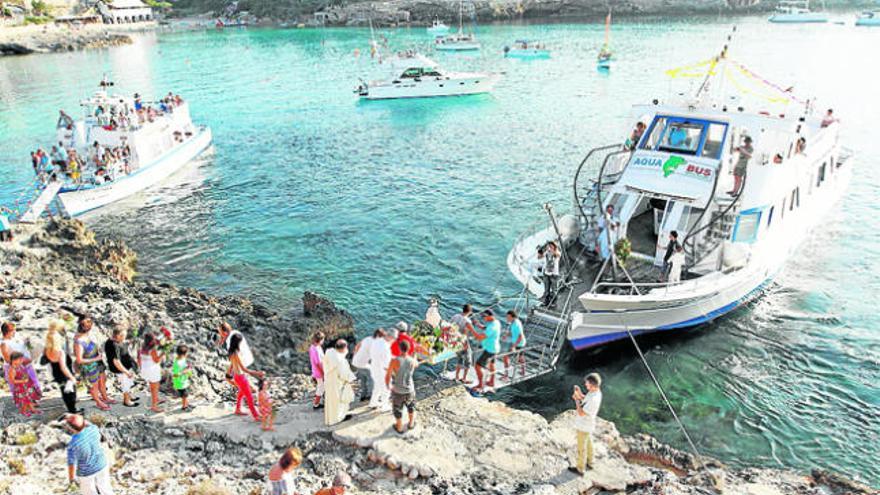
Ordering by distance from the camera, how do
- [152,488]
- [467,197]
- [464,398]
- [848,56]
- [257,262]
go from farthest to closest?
[848,56] < [467,197] < [257,262] < [464,398] < [152,488]

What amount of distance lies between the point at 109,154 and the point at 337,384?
25.9 metres

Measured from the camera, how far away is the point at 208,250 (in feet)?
87.4

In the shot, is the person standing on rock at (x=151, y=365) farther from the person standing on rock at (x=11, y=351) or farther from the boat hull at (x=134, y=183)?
the boat hull at (x=134, y=183)

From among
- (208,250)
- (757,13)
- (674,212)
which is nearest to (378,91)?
(208,250)

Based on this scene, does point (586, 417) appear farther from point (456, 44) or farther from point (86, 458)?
point (456, 44)

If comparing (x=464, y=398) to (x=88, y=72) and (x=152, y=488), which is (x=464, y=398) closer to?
(x=152, y=488)

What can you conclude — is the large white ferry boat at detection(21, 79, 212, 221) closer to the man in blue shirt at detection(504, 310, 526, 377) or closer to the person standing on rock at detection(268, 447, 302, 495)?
the man in blue shirt at detection(504, 310, 526, 377)

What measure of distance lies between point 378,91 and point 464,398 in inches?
1859

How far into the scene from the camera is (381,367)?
12578 mm

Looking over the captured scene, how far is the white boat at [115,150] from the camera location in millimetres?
30547

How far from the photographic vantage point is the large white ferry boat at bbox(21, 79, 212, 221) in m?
30.0

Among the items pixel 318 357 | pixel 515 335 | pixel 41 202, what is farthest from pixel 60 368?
pixel 41 202

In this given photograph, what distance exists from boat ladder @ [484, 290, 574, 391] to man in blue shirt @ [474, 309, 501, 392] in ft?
1.25

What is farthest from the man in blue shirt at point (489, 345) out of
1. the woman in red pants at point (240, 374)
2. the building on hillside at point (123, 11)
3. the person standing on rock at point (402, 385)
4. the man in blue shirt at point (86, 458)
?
the building on hillside at point (123, 11)
